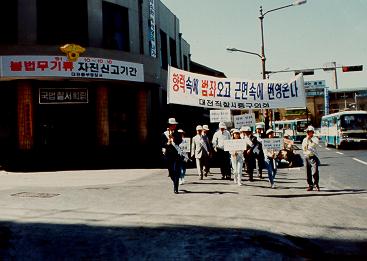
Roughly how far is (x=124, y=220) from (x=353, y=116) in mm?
25397

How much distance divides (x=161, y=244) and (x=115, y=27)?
16.0 metres

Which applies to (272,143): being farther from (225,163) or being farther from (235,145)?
(225,163)

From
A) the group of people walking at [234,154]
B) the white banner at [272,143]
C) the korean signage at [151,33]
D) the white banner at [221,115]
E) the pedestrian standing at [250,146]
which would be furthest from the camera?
the korean signage at [151,33]

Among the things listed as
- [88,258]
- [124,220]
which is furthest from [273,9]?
[88,258]

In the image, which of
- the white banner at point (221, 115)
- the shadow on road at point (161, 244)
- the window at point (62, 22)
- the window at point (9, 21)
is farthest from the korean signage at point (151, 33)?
the shadow on road at point (161, 244)

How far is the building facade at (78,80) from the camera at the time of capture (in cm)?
1639

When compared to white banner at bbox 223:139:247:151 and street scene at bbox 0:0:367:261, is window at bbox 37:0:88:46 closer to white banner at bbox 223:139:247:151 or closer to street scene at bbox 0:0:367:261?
street scene at bbox 0:0:367:261

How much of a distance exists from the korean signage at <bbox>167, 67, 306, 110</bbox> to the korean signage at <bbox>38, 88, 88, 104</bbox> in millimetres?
7469

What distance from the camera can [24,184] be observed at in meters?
12.1

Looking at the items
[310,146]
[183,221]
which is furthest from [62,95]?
[183,221]

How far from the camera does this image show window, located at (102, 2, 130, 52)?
19.1 meters

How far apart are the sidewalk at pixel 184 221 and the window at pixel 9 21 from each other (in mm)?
8506

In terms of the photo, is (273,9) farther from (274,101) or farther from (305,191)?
(305,191)

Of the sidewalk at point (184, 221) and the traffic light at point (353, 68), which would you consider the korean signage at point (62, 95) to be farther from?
the traffic light at point (353, 68)
